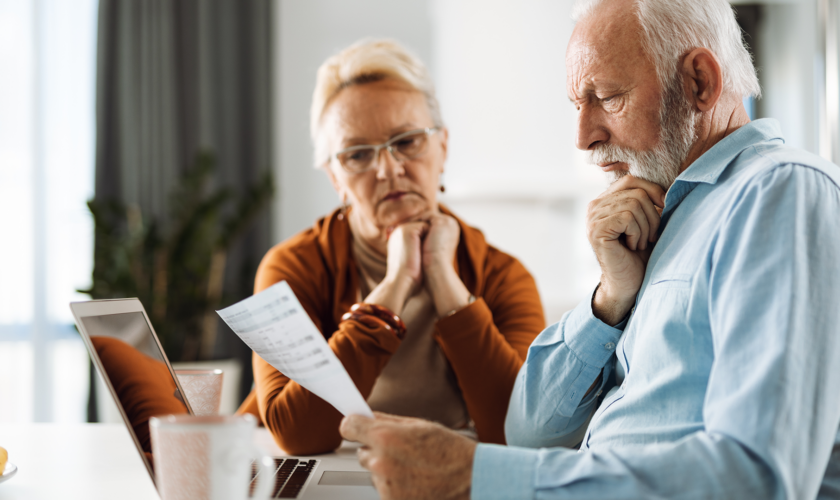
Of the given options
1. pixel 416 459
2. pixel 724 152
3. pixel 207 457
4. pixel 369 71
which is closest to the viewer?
pixel 207 457

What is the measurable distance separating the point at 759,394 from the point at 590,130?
499 mm

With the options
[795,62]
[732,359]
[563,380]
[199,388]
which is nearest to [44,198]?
[199,388]

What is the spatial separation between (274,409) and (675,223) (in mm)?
739

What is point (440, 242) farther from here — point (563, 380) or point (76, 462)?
point (76, 462)

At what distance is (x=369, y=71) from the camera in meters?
1.43

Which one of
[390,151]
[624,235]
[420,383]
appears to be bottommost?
[420,383]

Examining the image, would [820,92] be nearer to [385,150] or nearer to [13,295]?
[385,150]

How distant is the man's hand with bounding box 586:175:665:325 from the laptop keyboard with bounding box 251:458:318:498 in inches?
20.2

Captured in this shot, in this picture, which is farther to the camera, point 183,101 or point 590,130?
point 183,101

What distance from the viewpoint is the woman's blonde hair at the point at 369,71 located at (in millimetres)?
1431

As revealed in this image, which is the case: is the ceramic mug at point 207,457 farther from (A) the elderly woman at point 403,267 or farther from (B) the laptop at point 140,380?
(A) the elderly woman at point 403,267

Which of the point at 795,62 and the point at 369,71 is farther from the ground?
the point at 795,62

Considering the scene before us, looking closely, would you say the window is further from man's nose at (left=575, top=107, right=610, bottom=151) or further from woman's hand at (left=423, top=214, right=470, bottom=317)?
man's nose at (left=575, top=107, right=610, bottom=151)

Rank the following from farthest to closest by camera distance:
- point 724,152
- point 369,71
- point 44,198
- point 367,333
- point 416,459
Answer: point 44,198 → point 369,71 → point 367,333 → point 724,152 → point 416,459
